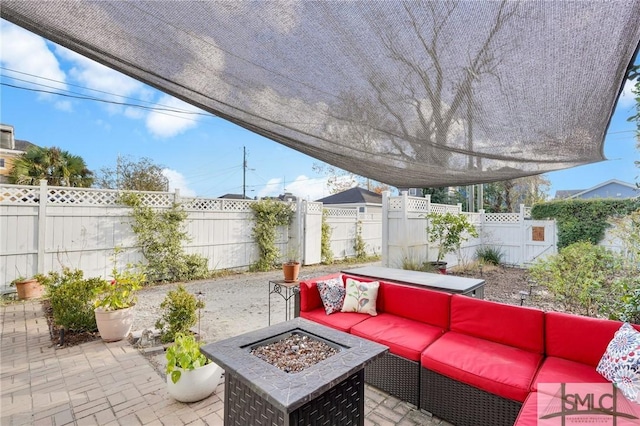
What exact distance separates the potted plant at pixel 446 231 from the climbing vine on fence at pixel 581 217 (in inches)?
138

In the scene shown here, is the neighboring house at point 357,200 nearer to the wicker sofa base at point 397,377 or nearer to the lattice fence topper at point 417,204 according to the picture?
the lattice fence topper at point 417,204

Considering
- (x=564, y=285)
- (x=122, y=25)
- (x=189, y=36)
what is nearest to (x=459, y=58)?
(x=189, y=36)

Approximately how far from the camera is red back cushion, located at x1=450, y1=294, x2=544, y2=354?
233 centimetres

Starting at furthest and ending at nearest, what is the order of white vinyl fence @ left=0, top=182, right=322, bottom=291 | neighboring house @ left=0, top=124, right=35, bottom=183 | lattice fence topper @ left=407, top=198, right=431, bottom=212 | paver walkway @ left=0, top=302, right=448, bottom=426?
neighboring house @ left=0, top=124, right=35, bottom=183, lattice fence topper @ left=407, top=198, right=431, bottom=212, white vinyl fence @ left=0, top=182, right=322, bottom=291, paver walkway @ left=0, top=302, right=448, bottom=426

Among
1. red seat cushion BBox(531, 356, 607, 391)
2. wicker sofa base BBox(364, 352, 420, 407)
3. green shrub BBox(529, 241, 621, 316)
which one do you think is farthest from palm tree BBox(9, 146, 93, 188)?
green shrub BBox(529, 241, 621, 316)

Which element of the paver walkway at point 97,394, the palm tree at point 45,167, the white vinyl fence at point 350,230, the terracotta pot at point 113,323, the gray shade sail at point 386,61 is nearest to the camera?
the gray shade sail at point 386,61

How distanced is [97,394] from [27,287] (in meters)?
3.93

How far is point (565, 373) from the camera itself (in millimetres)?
1984

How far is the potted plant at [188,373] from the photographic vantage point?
231 cm

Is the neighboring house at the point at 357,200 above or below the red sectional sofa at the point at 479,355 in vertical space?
above

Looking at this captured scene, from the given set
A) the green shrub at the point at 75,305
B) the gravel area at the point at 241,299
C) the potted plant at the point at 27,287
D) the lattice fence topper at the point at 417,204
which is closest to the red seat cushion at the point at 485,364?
the gravel area at the point at 241,299

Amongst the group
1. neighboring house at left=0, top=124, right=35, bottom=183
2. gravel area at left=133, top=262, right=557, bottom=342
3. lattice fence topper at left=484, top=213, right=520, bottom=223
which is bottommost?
gravel area at left=133, top=262, right=557, bottom=342

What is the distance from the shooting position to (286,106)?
1.81 metres

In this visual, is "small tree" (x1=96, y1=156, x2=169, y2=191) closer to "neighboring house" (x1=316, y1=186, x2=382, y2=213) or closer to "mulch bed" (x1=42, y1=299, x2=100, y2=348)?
"neighboring house" (x1=316, y1=186, x2=382, y2=213)
